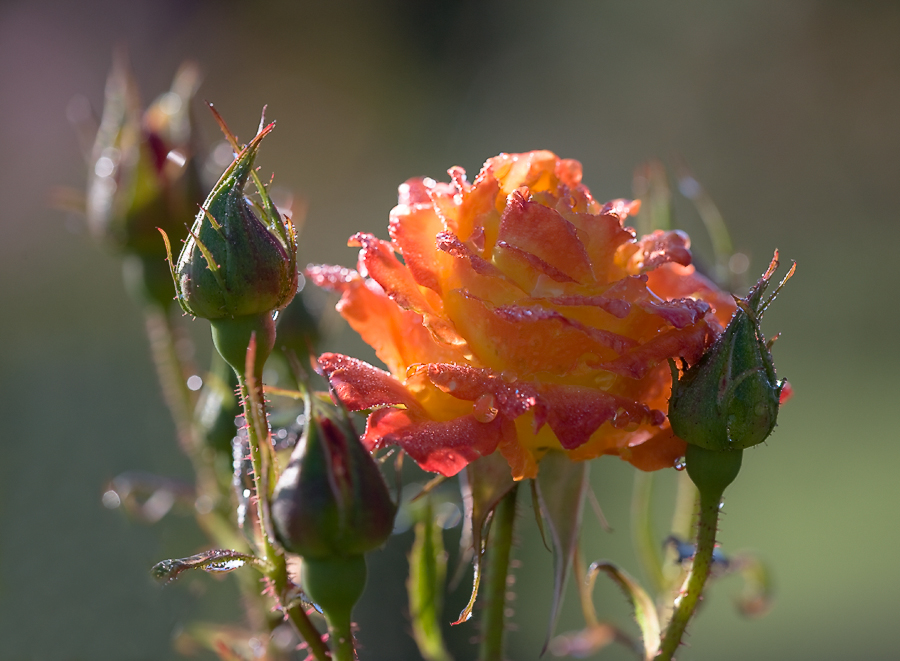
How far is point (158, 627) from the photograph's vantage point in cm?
77

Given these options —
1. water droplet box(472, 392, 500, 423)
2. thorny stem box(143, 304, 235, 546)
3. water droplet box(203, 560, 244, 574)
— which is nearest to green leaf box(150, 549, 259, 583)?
water droplet box(203, 560, 244, 574)

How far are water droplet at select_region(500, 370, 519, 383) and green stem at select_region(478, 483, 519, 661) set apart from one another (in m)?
0.06

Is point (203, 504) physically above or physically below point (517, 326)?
below

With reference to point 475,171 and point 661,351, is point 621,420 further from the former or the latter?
point 475,171

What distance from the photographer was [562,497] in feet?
1.28

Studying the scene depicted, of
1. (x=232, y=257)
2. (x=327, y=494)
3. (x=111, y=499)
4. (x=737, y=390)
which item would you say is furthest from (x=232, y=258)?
(x=111, y=499)

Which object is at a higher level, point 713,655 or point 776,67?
point 776,67

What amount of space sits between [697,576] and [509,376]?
4.6 inches

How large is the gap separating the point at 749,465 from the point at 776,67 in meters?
1.68

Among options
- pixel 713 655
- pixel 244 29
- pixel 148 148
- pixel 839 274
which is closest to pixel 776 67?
pixel 839 274

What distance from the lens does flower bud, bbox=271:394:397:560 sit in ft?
0.97

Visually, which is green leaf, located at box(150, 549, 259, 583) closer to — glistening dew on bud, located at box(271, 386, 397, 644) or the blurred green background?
glistening dew on bud, located at box(271, 386, 397, 644)

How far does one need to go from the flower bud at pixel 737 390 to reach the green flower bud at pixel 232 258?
6.8 inches

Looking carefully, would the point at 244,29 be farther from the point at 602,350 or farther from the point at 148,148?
the point at 602,350
